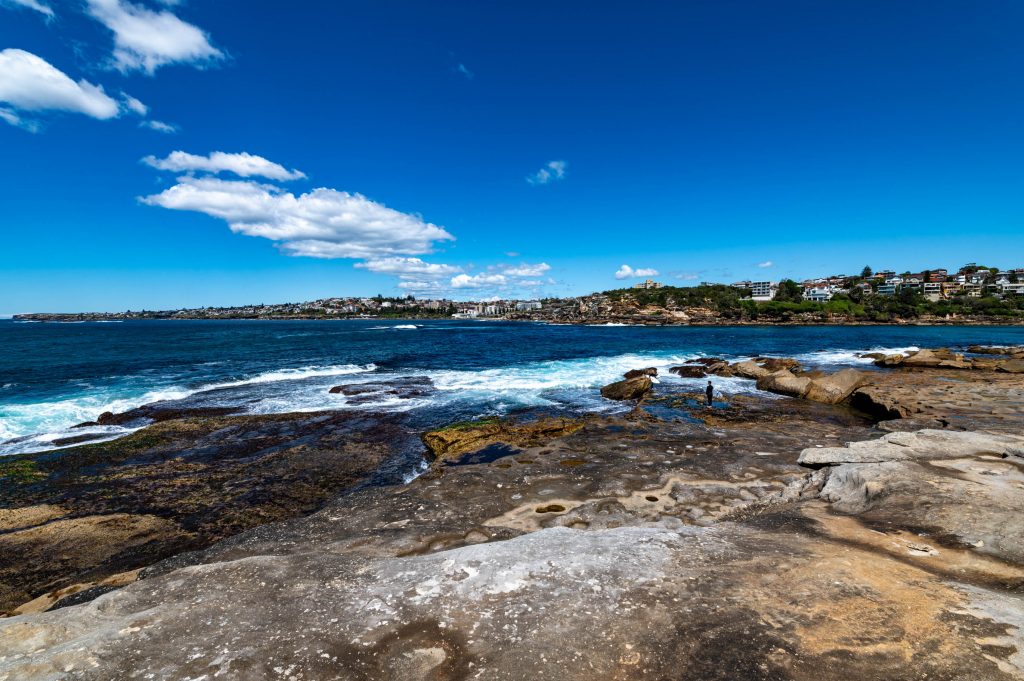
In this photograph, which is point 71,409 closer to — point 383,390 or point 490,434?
point 383,390

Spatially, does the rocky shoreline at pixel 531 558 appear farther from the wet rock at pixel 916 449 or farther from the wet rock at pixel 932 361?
the wet rock at pixel 932 361

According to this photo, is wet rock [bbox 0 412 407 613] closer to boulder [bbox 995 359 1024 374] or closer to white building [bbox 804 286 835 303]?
boulder [bbox 995 359 1024 374]

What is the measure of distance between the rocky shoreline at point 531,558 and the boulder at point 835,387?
644 cm

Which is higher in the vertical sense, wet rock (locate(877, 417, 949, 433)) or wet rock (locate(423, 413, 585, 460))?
wet rock (locate(877, 417, 949, 433))

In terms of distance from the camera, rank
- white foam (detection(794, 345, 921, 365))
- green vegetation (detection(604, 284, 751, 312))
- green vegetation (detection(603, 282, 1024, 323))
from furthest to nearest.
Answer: green vegetation (detection(604, 284, 751, 312)), green vegetation (detection(603, 282, 1024, 323)), white foam (detection(794, 345, 921, 365))

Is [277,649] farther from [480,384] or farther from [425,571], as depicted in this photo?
[480,384]

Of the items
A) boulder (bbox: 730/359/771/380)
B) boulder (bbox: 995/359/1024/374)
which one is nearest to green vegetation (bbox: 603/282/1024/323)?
boulder (bbox: 995/359/1024/374)

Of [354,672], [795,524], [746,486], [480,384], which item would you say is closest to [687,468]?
[746,486]

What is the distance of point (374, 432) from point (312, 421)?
375 centimetres

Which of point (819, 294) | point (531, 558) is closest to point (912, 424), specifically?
point (531, 558)

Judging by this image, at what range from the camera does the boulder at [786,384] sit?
2470cm

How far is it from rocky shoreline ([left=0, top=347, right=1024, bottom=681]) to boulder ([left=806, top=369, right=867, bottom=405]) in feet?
21.1

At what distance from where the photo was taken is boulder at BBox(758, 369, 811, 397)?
2470 centimetres

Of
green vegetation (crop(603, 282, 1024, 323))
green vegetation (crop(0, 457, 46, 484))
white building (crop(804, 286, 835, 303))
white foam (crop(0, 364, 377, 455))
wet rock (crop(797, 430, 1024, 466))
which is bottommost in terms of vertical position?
green vegetation (crop(0, 457, 46, 484))
